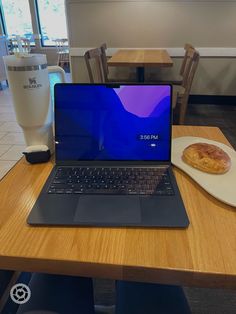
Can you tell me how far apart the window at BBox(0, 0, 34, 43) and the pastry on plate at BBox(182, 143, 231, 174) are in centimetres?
730

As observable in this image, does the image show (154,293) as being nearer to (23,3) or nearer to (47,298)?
(47,298)

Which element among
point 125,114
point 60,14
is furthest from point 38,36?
point 125,114

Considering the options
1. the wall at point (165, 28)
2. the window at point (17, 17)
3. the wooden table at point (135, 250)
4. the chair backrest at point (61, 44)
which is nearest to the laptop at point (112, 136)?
the wooden table at point (135, 250)

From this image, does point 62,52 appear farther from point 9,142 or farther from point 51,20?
point 9,142

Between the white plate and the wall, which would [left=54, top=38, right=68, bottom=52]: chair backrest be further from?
the white plate

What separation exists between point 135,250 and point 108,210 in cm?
10

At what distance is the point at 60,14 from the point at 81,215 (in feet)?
24.3

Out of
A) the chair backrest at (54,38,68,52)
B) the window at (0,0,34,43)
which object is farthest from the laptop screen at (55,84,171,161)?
the window at (0,0,34,43)

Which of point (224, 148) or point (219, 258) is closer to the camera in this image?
point (219, 258)

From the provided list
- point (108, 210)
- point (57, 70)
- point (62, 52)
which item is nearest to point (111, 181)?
point (108, 210)

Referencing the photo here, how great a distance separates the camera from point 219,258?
0.41m

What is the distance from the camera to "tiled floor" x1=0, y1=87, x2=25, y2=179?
2.19 m

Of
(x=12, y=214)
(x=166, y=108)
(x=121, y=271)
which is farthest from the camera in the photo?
(x=166, y=108)

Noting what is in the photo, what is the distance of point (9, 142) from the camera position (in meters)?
2.56
